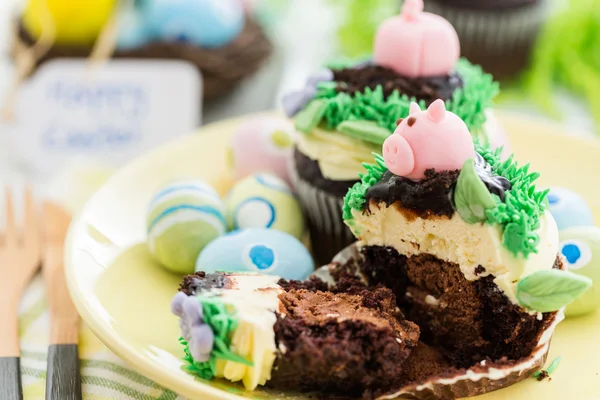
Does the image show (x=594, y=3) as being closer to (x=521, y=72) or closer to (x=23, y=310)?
(x=521, y=72)

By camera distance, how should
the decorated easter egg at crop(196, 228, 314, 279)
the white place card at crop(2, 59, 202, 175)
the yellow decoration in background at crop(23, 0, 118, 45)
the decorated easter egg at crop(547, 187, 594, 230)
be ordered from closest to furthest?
the decorated easter egg at crop(196, 228, 314, 279) → the decorated easter egg at crop(547, 187, 594, 230) → the white place card at crop(2, 59, 202, 175) → the yellow decoration in background at crop(23, 0, 118, 45)

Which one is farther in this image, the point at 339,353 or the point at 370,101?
the point at 370,101

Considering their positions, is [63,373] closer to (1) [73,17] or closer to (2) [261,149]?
(2) [261,149]

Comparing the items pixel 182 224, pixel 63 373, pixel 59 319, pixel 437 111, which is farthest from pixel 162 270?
pixel 437 111

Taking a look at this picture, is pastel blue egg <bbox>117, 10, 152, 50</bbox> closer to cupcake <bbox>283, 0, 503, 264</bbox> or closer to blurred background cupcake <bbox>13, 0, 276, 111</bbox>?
blurred background cupcake <bbox>13, 0, 276, 111</bbox>

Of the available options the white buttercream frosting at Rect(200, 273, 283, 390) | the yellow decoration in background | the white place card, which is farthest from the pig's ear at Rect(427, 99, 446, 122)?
the yellow decoration in background

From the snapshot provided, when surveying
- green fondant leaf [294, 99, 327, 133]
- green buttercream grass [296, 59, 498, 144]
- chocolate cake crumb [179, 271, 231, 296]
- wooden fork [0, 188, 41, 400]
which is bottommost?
wooden fork [0, 188, 41, 400]


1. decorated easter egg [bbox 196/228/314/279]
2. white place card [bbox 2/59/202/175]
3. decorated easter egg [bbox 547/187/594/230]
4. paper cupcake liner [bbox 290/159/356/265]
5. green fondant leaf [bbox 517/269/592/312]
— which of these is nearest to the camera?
green fondant leaf [bbox 517/269/592/312]

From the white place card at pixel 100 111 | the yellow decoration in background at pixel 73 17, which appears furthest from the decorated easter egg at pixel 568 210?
the yellow decoration in background at pixel 73 17
